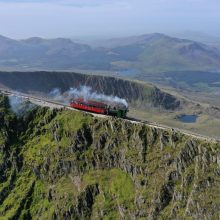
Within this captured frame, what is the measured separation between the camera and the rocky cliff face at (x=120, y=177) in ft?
537

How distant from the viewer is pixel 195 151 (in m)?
168

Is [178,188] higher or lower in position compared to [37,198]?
higher

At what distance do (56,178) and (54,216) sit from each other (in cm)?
1695

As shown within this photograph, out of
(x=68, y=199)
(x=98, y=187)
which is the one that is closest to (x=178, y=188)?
(x=98, y=187)

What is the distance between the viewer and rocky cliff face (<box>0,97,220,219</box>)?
16375 centimetres

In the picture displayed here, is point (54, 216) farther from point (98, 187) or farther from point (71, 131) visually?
point (71, 131)

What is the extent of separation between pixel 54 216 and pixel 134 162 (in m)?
37.9

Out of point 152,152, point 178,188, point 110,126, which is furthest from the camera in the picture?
point 110,126

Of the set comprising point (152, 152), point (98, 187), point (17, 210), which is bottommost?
point (17, 210)

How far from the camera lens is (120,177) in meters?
182

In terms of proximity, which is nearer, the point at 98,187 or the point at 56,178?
the point at 98,187

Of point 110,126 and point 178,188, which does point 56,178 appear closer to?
point 110,126

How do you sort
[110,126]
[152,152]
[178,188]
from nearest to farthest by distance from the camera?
1. [178,188]
2. [152,152]
3. [110,126]

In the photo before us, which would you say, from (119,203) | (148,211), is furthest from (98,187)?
(148,211)
